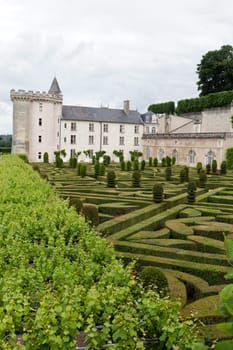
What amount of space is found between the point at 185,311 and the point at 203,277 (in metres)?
1.85

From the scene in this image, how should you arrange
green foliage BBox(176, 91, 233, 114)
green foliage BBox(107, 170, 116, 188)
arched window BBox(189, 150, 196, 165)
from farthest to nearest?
green foliage BBox(176, 91, 233, 114)
arched window BBox(189, 150, 196, 165)
green foliage BBox(107, 170, 116, 188)

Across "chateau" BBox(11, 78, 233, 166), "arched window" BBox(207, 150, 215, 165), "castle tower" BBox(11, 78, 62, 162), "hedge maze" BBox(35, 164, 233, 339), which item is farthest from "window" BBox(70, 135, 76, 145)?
"hedge maze" BBox(35, 164, 233, 339)

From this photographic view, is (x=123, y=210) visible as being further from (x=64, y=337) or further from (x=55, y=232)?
(x=64, y=337)

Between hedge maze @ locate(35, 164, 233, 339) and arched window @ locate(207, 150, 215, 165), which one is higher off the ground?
arched window @ locate(207, 150, 215, 165)

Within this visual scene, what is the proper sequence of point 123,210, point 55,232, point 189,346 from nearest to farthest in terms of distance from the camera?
point 189,346, point 55,232, point 123,210

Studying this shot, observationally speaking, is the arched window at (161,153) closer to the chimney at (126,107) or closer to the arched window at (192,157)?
the arched window at (192,157)

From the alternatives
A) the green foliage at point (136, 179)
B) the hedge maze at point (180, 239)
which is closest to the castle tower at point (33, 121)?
the green foliage at point (136, 179)

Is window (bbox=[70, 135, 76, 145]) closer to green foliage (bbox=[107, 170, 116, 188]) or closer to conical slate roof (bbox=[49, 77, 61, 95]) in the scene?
conical slate roof (bbox=[49, 77, 61, 95])

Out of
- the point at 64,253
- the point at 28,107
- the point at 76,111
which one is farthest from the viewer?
the point at 76,111

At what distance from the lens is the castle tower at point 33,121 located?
4728cm

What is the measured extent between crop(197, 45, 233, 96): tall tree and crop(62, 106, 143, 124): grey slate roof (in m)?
11.4

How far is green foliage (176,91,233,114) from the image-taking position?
49.0m

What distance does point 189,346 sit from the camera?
3.18 m

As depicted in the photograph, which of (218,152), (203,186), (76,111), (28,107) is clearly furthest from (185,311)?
(76,111)
